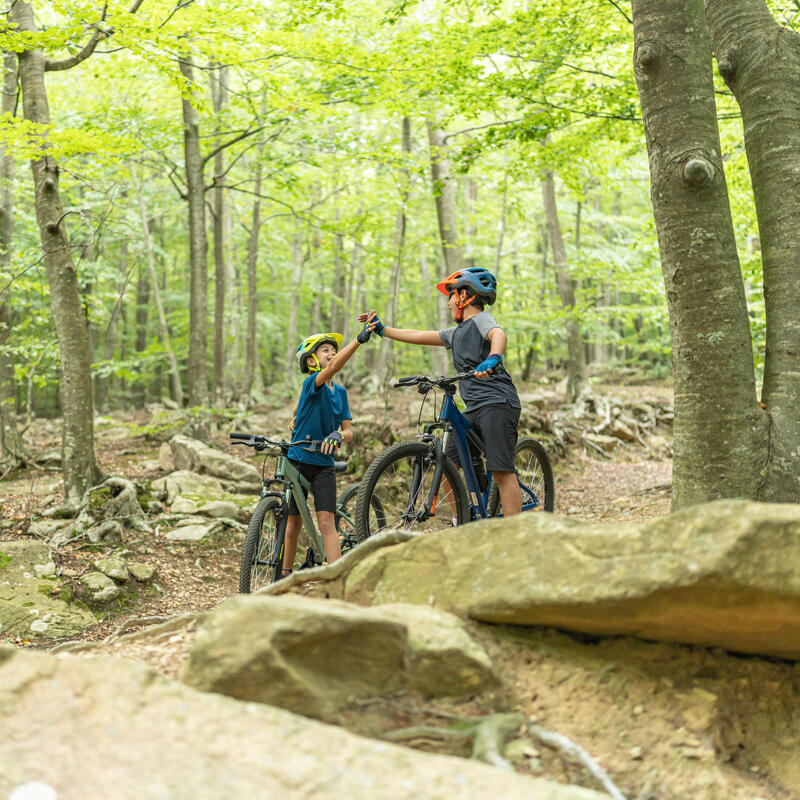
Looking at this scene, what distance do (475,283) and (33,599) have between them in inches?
180

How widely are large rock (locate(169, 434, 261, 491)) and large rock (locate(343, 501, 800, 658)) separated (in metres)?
7.14

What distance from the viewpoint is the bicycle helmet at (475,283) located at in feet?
16.0

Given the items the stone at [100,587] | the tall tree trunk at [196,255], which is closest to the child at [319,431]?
the stone at [100,587]

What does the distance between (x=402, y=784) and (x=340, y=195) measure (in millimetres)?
24889

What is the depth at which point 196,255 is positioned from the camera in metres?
12.5

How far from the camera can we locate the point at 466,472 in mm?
4930

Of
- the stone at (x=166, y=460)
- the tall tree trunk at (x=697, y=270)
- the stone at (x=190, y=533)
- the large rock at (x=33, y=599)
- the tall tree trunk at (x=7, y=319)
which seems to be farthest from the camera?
the stone at (x=166, y=460)

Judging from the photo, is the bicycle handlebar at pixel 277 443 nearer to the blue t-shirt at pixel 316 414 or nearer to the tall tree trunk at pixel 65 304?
the blue t-shirt at pixel 316 414

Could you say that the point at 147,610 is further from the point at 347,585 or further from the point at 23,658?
the point at 23,658

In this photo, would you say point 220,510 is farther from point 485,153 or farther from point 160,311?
point 160,311

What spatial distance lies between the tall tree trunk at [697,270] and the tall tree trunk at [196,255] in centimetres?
938

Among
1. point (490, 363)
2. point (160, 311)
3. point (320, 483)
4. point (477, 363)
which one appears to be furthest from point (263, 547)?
point (160, 311)

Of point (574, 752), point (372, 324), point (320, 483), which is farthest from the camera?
point (320, 483)

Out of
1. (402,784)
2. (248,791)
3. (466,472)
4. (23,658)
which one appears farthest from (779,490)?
(23,658)
